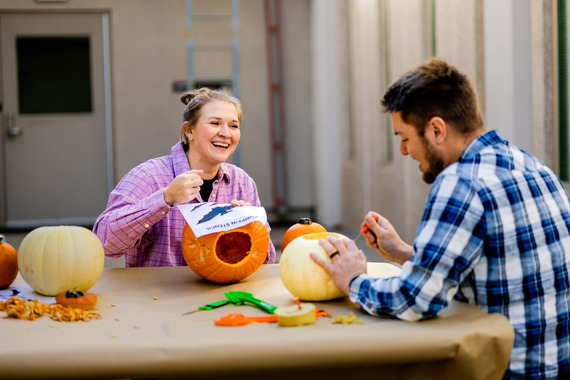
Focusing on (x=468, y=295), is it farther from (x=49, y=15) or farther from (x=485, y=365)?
(x=49, y=15)

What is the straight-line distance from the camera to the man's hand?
154 centimetres

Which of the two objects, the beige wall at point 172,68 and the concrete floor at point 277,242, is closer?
the concrete floor at point 277,242

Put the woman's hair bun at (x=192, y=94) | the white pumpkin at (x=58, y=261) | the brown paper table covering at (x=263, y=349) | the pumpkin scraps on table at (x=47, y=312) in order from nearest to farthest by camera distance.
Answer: the brown paper table covering at (x=263, y=349)
the pumpkin scraps on table at (x=47, y=312)
the white pumpkin at (x=58, y=261)
the woman's hair bun at (x=192, y=94)

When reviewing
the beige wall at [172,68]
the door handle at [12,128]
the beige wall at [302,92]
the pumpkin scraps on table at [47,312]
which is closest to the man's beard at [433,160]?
the pumpkin scraps on table at [47,312]

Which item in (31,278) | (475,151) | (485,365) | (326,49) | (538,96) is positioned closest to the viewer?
(485,365)

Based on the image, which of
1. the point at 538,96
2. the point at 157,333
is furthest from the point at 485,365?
the point at 538,96

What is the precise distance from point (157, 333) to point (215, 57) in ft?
25.0

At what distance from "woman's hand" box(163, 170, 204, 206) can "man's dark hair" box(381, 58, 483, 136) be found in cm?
69

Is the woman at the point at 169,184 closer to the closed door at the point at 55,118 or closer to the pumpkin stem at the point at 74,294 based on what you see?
the pumpkin stem at the point at 74,294

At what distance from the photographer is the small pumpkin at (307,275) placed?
5.17ft

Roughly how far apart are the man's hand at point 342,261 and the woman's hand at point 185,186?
1.61 feet

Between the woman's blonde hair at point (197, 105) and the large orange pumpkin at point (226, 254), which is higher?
the woman's blonde hair at point (197, 105)

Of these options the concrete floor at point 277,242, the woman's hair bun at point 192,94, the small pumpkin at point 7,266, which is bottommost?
the concrete floor at point 277,242

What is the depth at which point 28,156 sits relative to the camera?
8.53 metres
